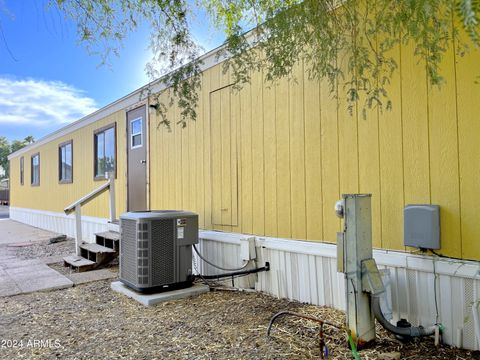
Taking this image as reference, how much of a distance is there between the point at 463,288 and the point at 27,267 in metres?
6.03

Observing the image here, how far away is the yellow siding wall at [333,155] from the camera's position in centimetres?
256

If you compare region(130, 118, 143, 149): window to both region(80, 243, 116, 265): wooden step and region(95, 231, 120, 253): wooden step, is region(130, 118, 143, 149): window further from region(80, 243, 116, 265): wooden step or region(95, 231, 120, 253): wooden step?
region(80, 243, 116, 265): wooden step

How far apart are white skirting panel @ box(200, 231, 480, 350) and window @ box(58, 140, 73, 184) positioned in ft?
25.1

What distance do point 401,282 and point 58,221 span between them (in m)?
10.5

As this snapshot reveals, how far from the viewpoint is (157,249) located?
13.1 ft

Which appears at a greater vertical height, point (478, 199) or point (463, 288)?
point (478, 199)

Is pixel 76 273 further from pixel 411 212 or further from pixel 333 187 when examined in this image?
pixel 411 212

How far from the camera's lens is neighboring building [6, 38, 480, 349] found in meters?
2.56

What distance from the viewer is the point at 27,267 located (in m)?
5.91

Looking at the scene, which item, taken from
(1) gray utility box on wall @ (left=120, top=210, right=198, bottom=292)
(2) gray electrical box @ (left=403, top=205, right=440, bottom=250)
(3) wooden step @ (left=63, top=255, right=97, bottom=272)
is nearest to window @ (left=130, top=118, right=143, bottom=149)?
(3) wooden step @ (left=63, top=255, right=97, bottom=272)

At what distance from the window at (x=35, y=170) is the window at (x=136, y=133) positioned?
25.9ft

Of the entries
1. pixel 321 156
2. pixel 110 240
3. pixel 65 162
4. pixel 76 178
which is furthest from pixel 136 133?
pixel 65 162

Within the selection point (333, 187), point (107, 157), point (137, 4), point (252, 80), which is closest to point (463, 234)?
point (333, 187)

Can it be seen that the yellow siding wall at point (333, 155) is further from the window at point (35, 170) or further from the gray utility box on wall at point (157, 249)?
the window at point (35, 170)
